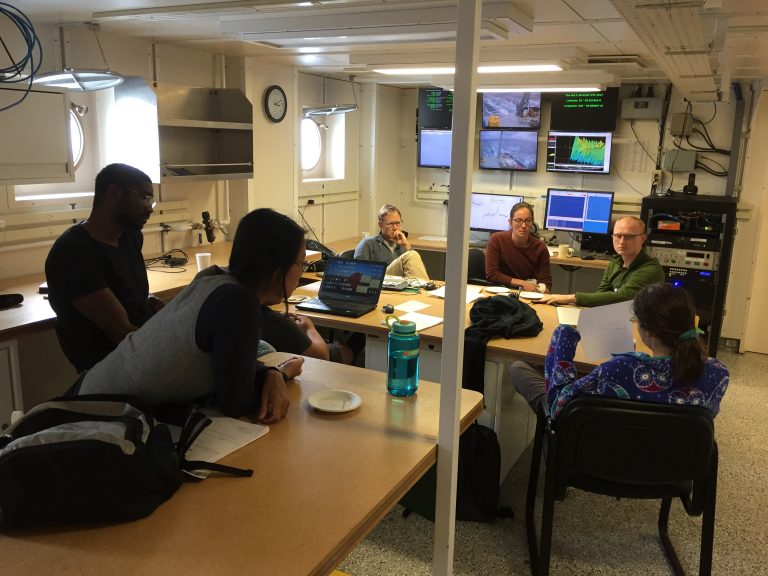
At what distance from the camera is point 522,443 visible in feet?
11.2

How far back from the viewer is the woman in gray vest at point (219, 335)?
1463 mm

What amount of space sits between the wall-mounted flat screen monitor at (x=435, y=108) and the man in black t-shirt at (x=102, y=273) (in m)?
4.28

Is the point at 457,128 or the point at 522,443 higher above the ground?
the point at 457,128

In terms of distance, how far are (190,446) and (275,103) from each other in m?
4.26

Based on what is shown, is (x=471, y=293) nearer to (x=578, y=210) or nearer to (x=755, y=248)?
(x=578, y=210)

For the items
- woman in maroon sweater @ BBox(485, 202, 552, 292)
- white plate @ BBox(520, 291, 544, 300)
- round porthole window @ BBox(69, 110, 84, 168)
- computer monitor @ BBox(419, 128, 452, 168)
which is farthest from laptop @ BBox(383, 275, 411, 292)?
computer monitor @ BBox(419, 128, 452, 168)

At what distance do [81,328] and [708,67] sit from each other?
3297 millimetres

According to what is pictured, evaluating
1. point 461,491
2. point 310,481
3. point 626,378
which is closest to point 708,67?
point 626,378

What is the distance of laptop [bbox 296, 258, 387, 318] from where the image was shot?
3.47m

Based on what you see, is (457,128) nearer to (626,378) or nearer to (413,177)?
(626,378)

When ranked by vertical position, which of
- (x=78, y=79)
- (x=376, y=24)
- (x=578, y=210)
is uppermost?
(x=376, y=24)

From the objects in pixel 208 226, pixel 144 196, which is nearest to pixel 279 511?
pixel 144 196

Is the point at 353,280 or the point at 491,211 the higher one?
the point at 491,211

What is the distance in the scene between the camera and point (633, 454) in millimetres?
2160
